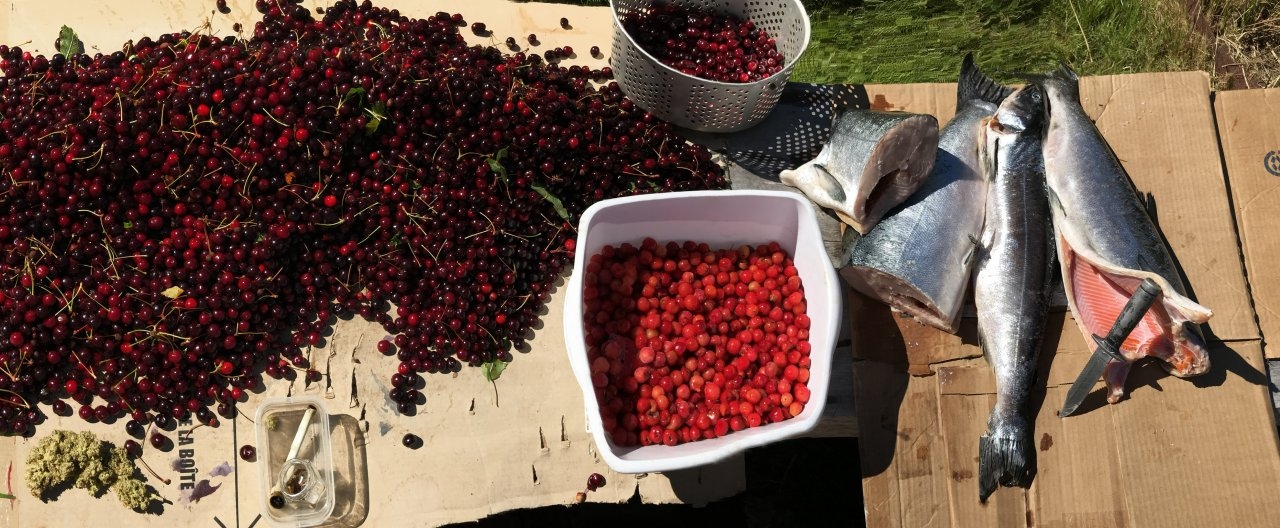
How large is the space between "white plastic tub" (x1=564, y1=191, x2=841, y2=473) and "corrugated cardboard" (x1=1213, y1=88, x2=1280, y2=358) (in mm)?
1500

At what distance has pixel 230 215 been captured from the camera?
206cm

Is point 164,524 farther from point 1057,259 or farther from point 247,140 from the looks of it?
point 1057,259

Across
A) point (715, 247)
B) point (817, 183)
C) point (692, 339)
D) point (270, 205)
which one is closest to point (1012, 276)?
point (817, 183)

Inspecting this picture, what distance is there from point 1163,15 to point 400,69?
3.20 m

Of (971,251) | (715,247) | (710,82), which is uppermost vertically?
(710,82)

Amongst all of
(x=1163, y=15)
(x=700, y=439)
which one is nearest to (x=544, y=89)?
(x=700, y=439)

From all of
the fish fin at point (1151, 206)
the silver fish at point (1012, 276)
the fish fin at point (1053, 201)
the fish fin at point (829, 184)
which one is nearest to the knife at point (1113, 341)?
the silver fish at point (1012, 276)

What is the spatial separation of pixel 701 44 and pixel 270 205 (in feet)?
4.26

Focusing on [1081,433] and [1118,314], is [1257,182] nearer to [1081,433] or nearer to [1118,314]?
[1118,314]

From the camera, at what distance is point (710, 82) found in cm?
219

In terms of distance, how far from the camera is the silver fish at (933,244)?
2.16m

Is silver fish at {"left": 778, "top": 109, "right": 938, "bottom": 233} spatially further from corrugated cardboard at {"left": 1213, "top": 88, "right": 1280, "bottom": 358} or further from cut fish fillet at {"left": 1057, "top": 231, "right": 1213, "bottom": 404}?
corrugated cardboard at {"left": 1213, "top": 88, "right": 1280, "bottom": 358}

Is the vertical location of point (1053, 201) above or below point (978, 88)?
below

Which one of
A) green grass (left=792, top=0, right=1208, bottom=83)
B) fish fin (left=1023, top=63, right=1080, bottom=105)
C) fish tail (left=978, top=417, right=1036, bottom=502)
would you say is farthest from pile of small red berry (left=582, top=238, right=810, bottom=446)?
green grass (left=792, top=0, right=1208, bottom=83)
